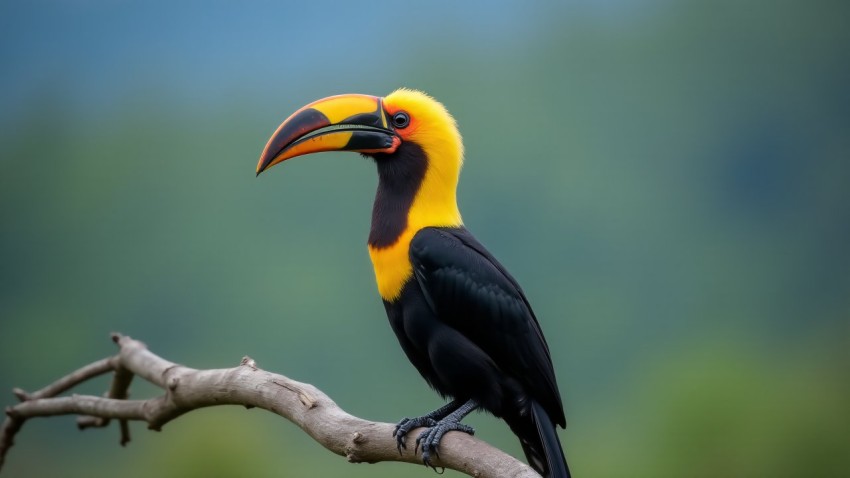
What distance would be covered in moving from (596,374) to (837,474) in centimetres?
167

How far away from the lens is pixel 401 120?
2836 mm

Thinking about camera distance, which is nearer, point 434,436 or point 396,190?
point 434,436

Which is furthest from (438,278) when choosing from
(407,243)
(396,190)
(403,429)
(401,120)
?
(401,120)

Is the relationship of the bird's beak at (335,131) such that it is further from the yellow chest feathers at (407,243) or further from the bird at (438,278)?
the yellow chest feathers at (407,243)

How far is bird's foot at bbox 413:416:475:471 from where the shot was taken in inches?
94.0

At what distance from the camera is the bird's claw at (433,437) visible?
239 cm

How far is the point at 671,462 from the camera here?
6.27m

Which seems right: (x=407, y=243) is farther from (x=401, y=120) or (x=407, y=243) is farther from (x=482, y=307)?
(x=401, y=120)

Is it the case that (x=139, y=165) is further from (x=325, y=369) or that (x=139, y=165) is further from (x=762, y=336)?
(x=762, y=336)

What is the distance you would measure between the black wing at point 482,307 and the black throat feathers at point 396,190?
3.6 inches

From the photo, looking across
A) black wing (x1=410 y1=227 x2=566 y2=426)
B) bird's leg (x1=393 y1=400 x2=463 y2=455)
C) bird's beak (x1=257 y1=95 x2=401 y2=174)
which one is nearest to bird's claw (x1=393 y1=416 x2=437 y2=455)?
bird's leg (x1=393 y1=400 x2=463 y2=455)

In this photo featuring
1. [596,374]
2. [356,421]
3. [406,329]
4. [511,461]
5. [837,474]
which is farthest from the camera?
[596,374]

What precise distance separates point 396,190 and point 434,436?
763mm

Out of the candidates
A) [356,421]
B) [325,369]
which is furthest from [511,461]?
[325,369]
